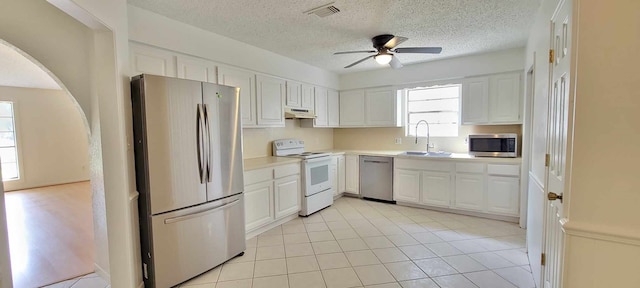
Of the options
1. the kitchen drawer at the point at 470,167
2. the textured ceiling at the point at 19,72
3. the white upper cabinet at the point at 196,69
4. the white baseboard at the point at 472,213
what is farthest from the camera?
the textured ceiling at the point at 19,72

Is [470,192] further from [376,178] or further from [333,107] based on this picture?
[333,107]

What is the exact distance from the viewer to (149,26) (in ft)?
8.05

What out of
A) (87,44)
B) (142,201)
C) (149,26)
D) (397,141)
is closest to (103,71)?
(87,44)

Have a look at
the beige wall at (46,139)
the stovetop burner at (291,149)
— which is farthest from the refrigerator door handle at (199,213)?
the beige wall at (46,139)

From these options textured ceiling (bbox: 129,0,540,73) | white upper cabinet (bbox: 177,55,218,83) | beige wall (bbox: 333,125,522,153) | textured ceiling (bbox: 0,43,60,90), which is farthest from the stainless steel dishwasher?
textured ceiling (bbox: 0,43,60,90)

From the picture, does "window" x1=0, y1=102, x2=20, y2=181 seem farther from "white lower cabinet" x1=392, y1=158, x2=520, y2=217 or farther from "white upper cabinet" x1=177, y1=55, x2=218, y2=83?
"white lower cabinet" x1=392, y1=158, x2=520, y2=217

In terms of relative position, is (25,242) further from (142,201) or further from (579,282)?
(579,282)

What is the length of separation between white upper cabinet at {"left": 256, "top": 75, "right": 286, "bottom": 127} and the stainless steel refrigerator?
3.15ft

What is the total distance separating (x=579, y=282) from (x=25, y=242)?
17.1 ft

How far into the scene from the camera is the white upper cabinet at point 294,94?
162 inches

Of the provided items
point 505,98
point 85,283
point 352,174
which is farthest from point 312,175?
point 505,98

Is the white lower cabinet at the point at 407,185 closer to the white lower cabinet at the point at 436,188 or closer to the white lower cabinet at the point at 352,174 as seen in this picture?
the white lower cabinet at the point at 436,188

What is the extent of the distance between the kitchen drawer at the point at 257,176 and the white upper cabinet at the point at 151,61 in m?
1.32

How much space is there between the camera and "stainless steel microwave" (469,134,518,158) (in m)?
3.66
